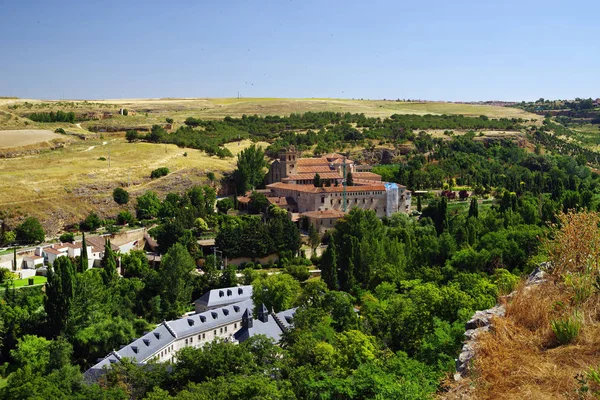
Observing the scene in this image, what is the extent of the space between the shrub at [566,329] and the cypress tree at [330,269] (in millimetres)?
38398

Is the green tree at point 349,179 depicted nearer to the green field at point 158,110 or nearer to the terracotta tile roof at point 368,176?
the terracotta tile roof at point 368,176

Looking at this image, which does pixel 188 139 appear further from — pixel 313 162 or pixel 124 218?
pixel 124 218

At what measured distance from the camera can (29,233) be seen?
189 ft

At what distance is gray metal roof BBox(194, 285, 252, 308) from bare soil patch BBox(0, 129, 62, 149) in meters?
54.1

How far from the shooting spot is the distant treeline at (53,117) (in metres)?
112

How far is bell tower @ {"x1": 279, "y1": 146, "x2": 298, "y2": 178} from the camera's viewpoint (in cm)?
8312

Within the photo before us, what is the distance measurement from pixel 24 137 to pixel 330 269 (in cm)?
6395

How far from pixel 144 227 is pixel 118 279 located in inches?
690

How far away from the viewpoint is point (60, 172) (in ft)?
244

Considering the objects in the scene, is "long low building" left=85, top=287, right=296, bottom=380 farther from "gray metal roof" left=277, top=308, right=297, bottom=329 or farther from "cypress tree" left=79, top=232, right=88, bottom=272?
"cypress tree" left=79, top=232, right=88, bottom=272

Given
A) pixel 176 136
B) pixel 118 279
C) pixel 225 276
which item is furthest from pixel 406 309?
pixel 176 136

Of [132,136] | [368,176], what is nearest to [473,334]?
[368,176]

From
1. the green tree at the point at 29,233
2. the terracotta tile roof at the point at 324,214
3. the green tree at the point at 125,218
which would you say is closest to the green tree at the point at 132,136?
the green tree at the point at 125,218

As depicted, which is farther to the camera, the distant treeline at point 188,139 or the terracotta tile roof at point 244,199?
the distant treeline at point 188,139
